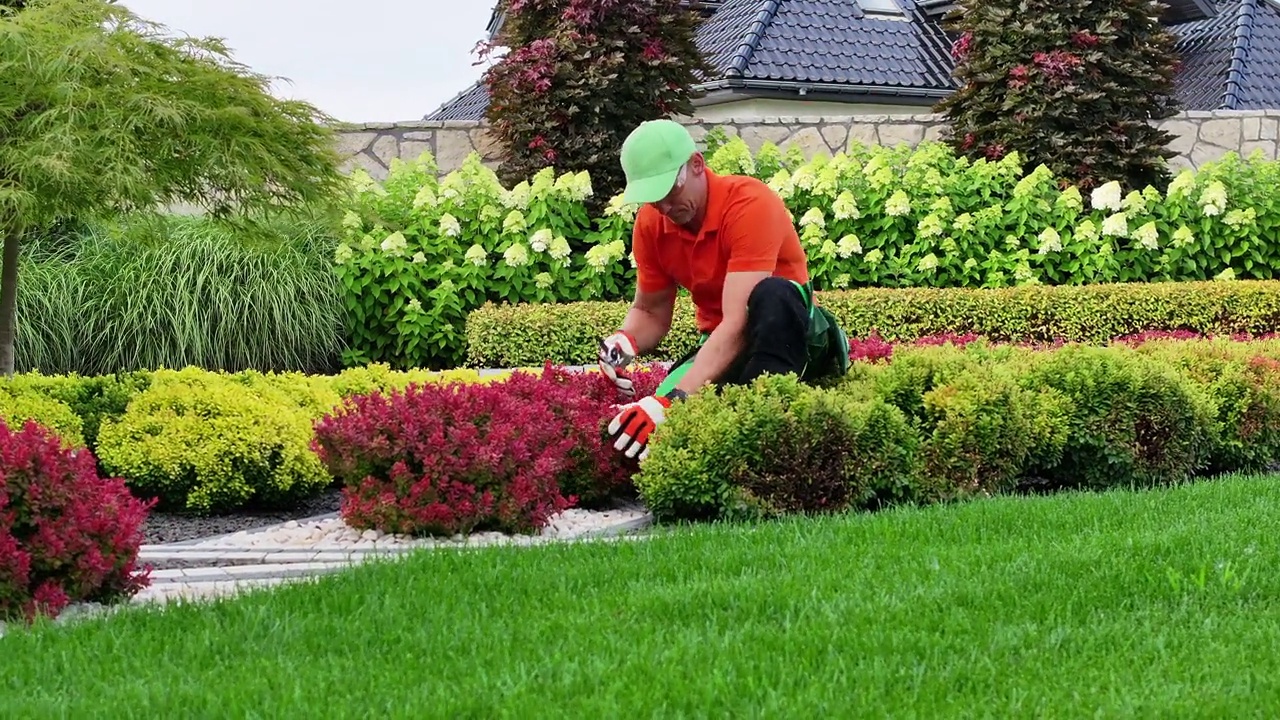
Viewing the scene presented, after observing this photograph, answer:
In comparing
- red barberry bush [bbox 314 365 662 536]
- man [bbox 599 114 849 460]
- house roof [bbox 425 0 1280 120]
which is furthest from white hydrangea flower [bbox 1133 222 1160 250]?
red barberry bush [bbox 314 365 662 536]

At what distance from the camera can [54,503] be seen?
377 centimetres

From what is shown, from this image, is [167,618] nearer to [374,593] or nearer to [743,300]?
[374,593]

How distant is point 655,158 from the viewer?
4914 millimetres

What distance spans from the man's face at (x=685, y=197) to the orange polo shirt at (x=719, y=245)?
0.07 metres

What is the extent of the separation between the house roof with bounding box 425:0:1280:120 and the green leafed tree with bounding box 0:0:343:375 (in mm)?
10770

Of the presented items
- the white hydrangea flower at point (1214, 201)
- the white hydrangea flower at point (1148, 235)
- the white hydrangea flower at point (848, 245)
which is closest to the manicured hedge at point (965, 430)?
the white hydrangea flower at point (848, 245)

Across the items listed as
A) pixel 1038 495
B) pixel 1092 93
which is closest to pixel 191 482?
pixel 1038 495

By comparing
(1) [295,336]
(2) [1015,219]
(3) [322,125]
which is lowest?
(1) [295,336]

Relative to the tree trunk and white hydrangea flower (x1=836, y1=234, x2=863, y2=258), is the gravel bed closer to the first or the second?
the tree trunk

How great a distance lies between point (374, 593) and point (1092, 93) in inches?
411

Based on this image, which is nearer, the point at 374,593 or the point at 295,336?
the point at 374,593

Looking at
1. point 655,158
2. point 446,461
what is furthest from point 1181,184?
point 446,461

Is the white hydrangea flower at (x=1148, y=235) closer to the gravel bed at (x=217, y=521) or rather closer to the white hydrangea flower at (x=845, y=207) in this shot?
the white hydrangea flower at (x=845, y=207)

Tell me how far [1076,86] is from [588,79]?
14.6 ft
